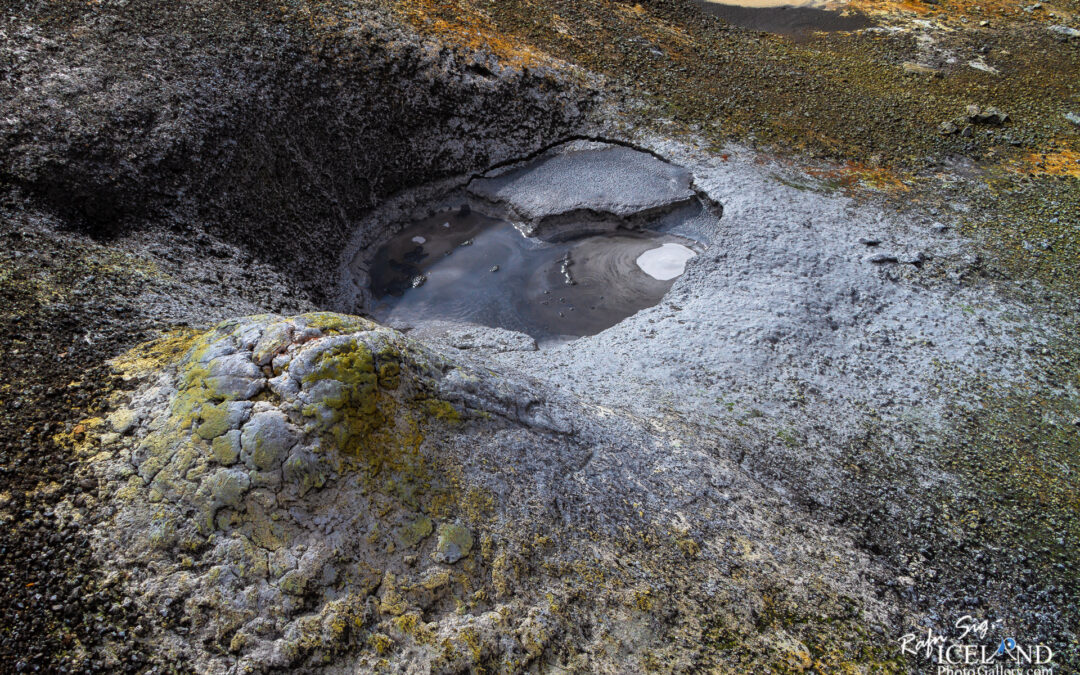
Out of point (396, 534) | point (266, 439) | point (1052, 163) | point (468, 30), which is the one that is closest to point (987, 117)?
point (1052, 163)

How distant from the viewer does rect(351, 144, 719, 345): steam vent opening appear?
580 cm

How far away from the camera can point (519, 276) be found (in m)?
6.16

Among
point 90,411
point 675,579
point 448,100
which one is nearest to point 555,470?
point 675,579

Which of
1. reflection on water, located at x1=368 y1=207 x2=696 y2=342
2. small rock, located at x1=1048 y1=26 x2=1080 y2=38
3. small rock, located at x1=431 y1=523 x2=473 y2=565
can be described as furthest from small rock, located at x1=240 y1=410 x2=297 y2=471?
small rock, located at x1=1048 y1=26 x2=1080 y2=38

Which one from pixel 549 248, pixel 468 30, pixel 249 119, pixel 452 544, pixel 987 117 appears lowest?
pixel 549 248

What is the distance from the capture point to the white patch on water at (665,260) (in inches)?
237

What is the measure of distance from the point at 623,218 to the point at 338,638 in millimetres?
4863

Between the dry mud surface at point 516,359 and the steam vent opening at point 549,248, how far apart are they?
0.06 m

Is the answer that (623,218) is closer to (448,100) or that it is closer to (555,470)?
(448,100)

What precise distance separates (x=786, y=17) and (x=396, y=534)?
10848mm

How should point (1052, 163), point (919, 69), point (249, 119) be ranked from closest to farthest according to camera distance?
point (249, 119)
point (1052, 163)
point (919, 69)

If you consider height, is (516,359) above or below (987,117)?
below

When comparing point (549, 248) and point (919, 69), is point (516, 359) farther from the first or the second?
point (919, 69)

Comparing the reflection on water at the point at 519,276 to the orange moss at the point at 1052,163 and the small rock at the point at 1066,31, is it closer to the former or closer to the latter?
the orange moss at the point at 1052,163
